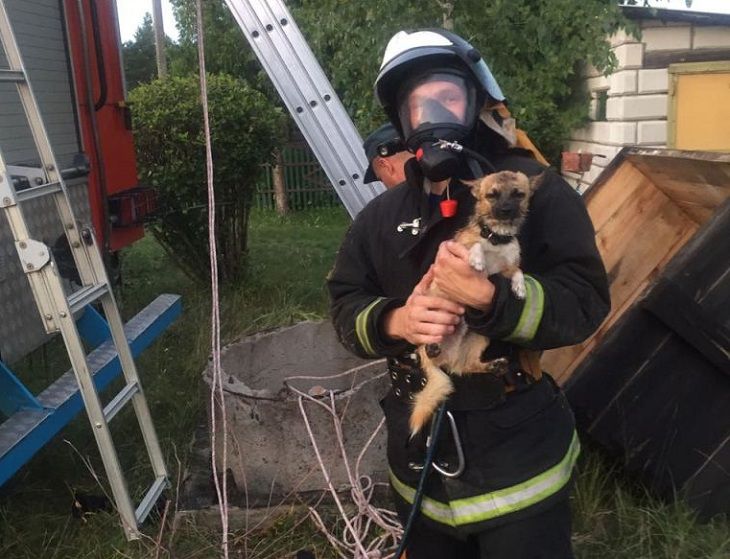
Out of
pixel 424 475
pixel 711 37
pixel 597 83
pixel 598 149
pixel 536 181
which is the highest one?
pixel 536 181

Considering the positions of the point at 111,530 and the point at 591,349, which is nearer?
the point at 591,349

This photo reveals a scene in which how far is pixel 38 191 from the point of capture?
301 centimetres

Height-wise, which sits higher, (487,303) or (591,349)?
(487,303)

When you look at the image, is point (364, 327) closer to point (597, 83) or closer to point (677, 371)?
point (677, 371)

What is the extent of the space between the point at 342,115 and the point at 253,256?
5.75 meters

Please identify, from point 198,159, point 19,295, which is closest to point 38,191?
point 19,295

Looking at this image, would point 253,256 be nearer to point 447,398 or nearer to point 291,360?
point 291,360

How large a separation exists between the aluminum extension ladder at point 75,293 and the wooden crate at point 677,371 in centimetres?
178

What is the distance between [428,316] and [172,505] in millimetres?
2280

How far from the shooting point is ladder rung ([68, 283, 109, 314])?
3047 mm

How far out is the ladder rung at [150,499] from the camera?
3.32m

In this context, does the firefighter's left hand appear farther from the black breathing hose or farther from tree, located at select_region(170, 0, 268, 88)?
tree, located at select_region(170, 0, 268, 88)

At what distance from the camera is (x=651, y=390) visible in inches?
120

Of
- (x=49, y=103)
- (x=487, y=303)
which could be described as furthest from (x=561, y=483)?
(x=49, y=103)
